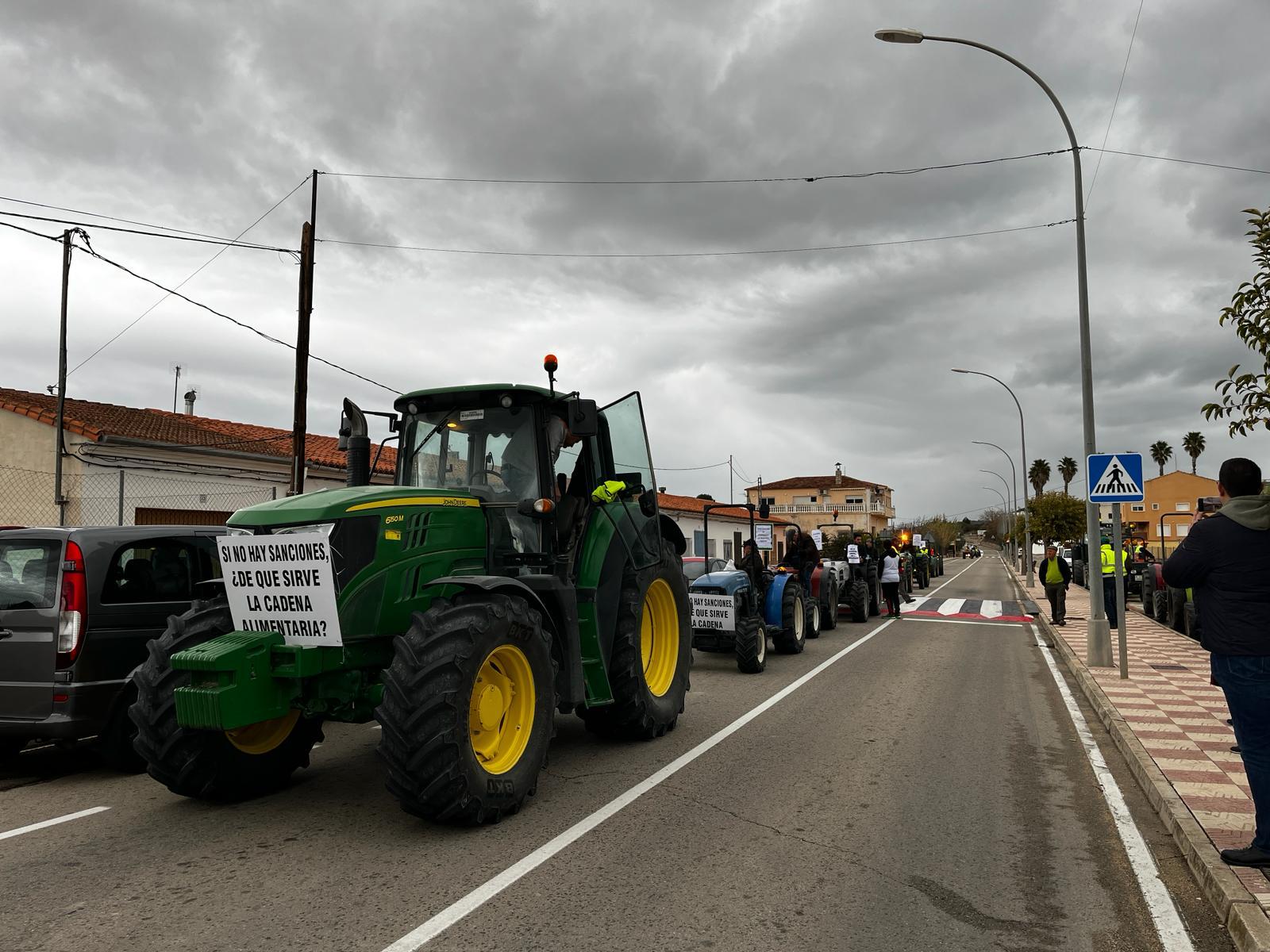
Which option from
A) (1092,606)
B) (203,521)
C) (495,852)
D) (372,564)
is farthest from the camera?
(203,521)

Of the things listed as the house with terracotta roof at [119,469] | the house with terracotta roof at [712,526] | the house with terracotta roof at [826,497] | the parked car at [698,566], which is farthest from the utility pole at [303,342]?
the house with terracotta roof at [826,497]

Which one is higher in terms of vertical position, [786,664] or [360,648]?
[360,648]

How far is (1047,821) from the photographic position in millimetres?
5570

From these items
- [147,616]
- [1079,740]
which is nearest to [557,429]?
[147,616]

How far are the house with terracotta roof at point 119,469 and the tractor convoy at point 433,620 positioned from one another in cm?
1072

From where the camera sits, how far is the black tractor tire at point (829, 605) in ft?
58.9

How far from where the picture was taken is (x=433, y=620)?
4977 millimetres

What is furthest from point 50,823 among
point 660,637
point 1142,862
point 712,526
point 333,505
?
point 712,526

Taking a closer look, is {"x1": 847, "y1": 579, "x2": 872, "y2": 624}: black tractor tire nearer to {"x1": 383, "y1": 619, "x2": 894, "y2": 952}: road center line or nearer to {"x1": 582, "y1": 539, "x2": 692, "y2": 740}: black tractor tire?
{"x1": 383, "y1": 619, "x2": 894, "y2": 952}: road center line

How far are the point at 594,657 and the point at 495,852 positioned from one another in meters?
1.99

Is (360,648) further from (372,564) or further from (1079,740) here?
(1079,740)

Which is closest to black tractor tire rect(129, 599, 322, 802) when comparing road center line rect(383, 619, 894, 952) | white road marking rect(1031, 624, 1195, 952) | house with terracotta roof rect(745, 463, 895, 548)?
road center line rect(383, 619, 894, 952)

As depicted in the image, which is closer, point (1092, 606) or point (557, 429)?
point (557, 429)

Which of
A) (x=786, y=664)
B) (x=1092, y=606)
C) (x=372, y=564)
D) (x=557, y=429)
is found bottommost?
(x=786, y=664)
